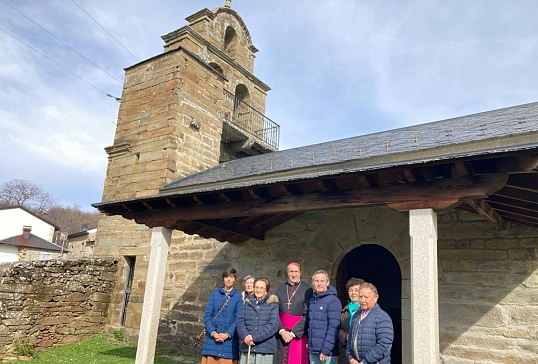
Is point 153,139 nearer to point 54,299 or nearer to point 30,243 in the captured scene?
point 54,299

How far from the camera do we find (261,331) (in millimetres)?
4113

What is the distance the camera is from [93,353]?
757 cm

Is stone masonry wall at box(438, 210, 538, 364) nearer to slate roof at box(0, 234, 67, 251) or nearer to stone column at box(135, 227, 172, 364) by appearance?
stone column at box(135, 227, 172, 364)

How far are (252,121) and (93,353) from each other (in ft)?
30.1

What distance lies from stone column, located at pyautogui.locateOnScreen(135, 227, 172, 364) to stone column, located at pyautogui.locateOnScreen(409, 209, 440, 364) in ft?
11.0

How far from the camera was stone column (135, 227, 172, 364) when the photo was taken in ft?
18.0

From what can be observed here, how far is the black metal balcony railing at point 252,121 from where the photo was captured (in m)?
14.3

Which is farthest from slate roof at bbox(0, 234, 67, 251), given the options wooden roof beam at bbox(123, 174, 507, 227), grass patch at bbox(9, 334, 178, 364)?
wooden roof beam at bbox(123, 174, 507, 227)

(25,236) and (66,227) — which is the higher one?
(66,227)

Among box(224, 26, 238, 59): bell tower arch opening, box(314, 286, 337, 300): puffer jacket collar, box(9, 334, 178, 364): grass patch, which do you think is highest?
box(224, 26, 238, 59): bell tower arch opening

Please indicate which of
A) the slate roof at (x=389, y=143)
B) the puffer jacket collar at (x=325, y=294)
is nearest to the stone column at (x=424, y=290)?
the slate roof at (x=389, y=143)

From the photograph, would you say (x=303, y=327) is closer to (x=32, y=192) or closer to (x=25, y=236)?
(x=25, y=236)

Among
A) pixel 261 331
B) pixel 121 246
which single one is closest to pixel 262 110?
pixel 121 246

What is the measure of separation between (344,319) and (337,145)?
396cm
